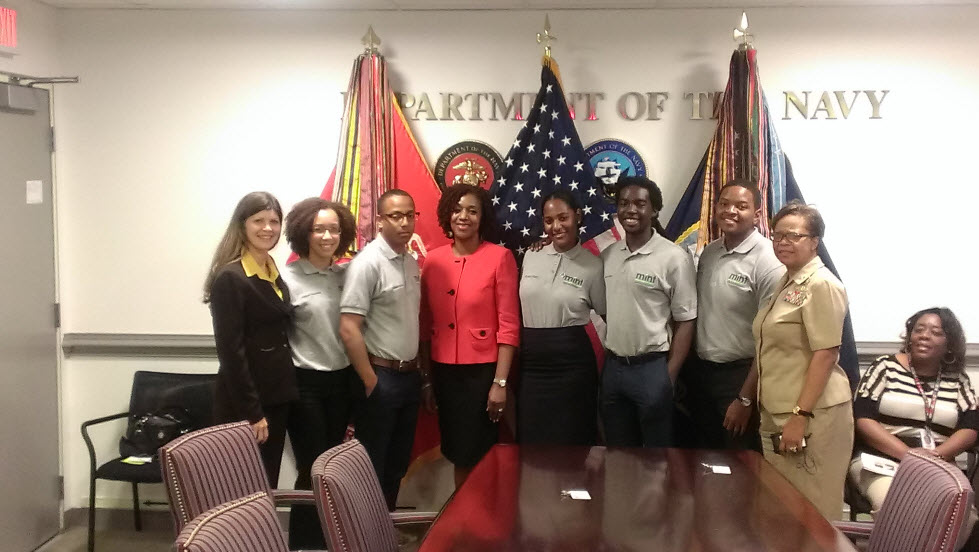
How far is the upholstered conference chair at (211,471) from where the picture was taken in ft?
7.17

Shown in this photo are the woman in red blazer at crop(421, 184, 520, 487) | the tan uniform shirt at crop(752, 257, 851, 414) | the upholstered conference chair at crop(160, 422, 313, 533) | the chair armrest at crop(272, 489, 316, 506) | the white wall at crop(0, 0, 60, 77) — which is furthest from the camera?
the white wall at crop(0, 0, 60, 77)

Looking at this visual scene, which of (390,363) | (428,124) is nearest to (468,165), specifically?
(428,124)

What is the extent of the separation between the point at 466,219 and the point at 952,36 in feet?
8.52

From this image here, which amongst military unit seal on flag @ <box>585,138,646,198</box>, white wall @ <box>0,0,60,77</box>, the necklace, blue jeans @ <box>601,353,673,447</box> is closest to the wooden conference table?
blue jeans @ <box>601,353,673,447</box>

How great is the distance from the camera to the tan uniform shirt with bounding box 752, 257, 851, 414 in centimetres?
280

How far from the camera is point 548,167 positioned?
12.6 feet

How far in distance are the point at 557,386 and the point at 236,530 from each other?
1.93m

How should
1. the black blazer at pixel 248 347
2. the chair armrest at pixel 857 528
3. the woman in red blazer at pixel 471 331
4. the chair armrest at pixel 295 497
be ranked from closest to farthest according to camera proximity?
the chair armrest at pixel 857 528 → the chair armrest at pixel 295 497 → the black blazer at pixel 248 347 → the woman in red blazer at pixel 471 331

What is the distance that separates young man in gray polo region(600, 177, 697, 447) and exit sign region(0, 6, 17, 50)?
2976mm

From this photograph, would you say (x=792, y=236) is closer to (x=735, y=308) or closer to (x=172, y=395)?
(x=735, y=308)

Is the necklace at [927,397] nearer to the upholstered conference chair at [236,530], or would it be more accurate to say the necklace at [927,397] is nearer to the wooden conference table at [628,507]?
the wooden conference table at [628,507]

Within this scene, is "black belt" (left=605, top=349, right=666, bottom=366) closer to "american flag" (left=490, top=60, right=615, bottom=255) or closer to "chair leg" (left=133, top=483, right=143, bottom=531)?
"american flag" (left=490, top=60, right=615, bottom=255)

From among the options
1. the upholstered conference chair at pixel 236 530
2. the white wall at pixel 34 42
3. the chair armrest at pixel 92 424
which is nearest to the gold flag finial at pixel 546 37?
the white wall at pixel 34 42

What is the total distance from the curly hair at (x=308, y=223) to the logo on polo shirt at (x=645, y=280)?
1.26 metres
